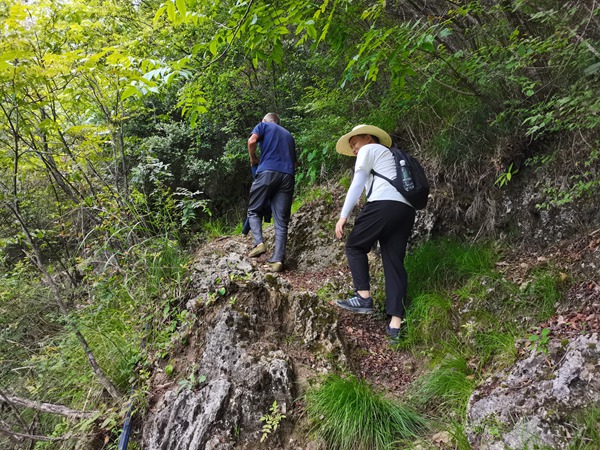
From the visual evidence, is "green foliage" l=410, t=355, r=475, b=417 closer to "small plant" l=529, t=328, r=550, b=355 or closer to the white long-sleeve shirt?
"small plant" l=529, t=328, r=550, b=355

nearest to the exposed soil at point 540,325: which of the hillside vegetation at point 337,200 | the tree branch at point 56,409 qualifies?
the hillside vegetation at point 337,200

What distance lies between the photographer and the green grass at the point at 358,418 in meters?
2.40

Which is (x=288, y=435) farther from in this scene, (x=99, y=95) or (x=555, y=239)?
(x=99, y=95)

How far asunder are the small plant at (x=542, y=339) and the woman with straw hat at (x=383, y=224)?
1.19 metres

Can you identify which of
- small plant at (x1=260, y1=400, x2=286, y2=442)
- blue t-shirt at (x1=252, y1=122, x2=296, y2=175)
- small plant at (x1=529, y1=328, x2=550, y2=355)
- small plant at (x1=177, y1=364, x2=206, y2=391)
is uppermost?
blue t-shirt at (x1=252, y1=122, x2=296, y2=175)

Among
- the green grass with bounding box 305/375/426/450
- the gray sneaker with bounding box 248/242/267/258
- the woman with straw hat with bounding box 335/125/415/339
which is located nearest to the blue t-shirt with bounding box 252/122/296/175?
the gray sneaker with bounding box 248/242/267/258

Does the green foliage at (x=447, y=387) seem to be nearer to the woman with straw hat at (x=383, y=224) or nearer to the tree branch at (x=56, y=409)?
the woman with straw hat at (x=383, y=224)

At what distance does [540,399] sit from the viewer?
215 cm

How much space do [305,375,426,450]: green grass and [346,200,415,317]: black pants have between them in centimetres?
111

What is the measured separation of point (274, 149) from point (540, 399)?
398cm

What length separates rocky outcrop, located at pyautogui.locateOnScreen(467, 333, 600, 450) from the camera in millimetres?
1995

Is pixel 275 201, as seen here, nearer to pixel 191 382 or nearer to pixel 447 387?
pixel 191 382

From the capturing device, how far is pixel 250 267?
4203 millimetres

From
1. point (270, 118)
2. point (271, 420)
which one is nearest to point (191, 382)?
point (271, 420)
